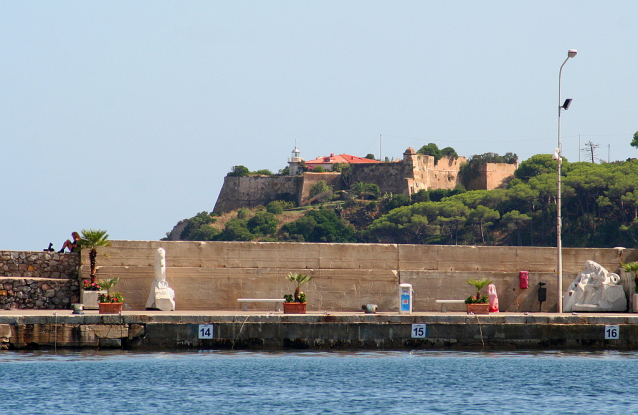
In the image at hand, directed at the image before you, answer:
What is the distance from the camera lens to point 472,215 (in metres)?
114

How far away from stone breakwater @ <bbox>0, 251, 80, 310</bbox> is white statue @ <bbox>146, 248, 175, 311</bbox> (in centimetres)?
224

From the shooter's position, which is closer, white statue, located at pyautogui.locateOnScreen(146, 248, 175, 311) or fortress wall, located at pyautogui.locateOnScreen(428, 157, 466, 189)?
white statue, located at pyautogui.locateOnScreen(146, 248, 175, 311)

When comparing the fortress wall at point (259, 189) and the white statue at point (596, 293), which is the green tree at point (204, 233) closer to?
the fortress wall at point (259, 189)

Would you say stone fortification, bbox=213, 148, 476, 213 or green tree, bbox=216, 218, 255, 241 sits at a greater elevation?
stone fortification, bbox=213, 148, 476, 213

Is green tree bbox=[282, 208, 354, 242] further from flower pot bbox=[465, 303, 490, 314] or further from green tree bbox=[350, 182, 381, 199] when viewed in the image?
flower pot bbox=[465, 303, 490, 314]

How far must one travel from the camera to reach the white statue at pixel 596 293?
86.9 feet

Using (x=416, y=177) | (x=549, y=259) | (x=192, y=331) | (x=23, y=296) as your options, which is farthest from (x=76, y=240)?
(x=416, y=177)

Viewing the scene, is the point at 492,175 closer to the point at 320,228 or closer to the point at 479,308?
the point at 320,228

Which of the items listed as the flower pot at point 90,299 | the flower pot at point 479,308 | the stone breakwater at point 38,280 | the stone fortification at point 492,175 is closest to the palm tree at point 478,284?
the flower pot at point 479,308

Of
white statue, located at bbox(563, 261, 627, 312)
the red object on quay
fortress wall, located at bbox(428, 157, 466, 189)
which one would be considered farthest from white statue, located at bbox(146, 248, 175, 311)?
fortress wall, located at bbox(428, 157, 466, 189)

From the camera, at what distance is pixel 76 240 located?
26188 mm

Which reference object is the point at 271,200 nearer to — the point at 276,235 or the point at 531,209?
the point at 276,235

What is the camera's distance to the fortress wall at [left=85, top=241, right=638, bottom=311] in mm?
26562

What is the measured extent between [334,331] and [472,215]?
9143 centimetres
